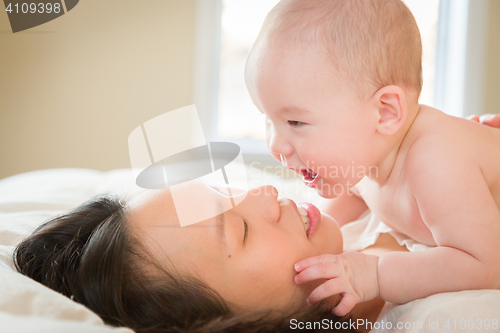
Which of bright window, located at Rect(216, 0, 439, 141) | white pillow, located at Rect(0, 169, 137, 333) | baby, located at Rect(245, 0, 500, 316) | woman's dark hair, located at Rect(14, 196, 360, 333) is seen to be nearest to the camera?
white pillow, located at Rect(0, 169, 137, 333)

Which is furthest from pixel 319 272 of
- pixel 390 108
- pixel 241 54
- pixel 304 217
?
pixel 241 54

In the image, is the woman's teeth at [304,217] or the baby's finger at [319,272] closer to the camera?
the baby's finger at [319,272]

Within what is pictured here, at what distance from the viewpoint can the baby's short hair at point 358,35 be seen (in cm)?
77

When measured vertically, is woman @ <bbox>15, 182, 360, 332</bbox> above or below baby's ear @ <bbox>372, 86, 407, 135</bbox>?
below

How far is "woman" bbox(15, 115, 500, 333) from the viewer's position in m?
0.63

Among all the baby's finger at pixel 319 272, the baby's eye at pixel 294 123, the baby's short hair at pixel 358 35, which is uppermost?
the baby's short hair at pixel 358 35

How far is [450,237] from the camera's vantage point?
0.74 meters

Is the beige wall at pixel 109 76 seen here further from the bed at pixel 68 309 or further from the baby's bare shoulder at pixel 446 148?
the baby's bare shoulder at pixel 446 148

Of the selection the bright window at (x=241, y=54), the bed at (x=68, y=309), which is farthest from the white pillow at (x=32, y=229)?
the bright window at (x=241, y=54)

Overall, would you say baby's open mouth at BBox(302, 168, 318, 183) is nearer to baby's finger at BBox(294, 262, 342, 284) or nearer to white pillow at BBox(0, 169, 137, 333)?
baby's finger at BBox(294, 262, 342, 284)

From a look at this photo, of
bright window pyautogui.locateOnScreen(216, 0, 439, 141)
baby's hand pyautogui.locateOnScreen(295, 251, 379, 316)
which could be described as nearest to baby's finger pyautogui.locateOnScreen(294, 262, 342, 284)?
baby's hand pyautogui.locateOnScreen(295, 251, 379, 316)

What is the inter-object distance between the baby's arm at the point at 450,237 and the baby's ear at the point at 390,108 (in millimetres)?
98

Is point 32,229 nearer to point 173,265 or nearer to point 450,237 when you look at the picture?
point 173,265

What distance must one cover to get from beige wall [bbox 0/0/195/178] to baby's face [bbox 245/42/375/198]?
7.27 feet
